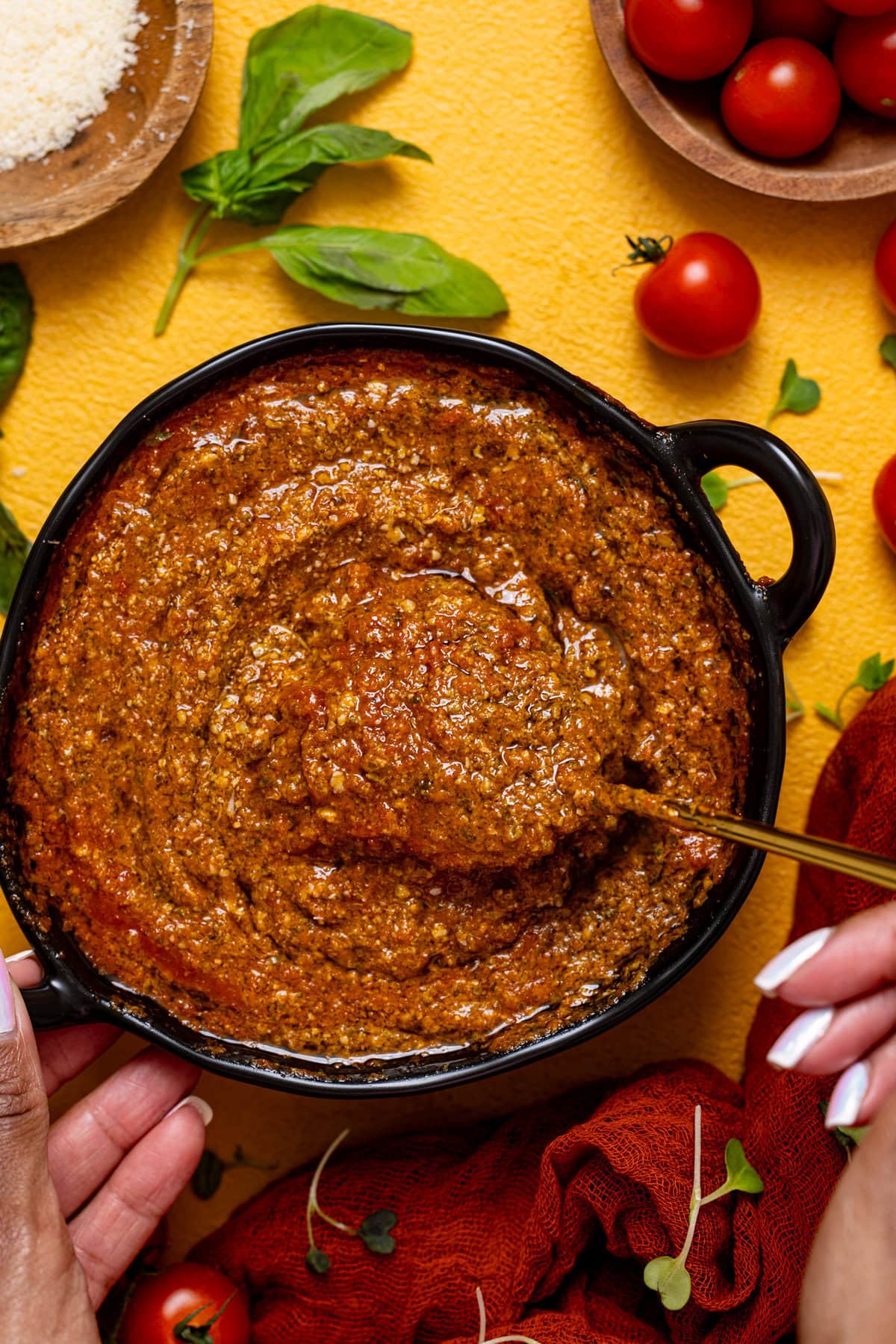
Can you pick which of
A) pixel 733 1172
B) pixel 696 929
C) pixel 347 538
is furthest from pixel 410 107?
pixel 733 1172

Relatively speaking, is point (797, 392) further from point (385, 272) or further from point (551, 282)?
point (385, 272)

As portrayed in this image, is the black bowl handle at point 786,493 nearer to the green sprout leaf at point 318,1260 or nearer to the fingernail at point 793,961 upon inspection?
the fingernail at point 793,961

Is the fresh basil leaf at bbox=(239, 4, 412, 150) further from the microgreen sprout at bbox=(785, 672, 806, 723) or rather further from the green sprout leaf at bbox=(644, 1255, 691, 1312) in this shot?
the green sprout leaf at bbox=(644, 1255, 691, 1312)

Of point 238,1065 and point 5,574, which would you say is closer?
point 238,1065

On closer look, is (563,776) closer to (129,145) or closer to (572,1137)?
(572,1137)

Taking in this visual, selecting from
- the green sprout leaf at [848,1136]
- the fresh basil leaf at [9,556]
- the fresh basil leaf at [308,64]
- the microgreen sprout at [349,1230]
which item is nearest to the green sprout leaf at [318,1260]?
the microgreen sprout at [349,1230]


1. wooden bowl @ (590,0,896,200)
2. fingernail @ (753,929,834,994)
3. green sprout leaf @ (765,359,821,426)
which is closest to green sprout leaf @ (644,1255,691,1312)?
fingernail @ (753,929,834,994)
